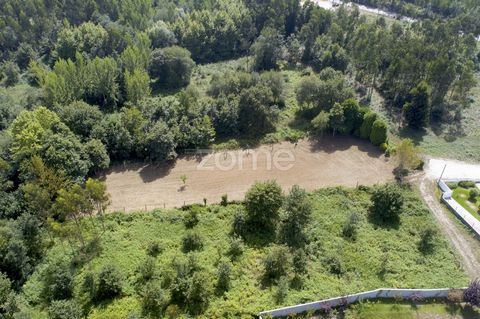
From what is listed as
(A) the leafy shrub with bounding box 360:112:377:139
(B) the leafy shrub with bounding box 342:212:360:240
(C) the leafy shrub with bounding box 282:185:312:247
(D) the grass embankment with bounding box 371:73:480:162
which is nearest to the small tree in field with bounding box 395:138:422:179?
(A) the leafy shrub with bounding box 360:112:377:139

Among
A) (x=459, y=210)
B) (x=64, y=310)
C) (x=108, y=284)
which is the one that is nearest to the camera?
(x=64, y=310)

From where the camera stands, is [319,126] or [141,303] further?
[319,126]

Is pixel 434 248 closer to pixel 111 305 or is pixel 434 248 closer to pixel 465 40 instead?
pixel 111 305

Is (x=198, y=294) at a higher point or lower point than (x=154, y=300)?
higher

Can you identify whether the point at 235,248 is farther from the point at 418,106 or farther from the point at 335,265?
the point at 418,106

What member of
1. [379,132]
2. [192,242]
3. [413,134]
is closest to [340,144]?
[379,132]

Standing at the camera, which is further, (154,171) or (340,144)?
(340,144)

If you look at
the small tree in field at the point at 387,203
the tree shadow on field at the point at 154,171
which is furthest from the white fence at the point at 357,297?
the tree shadow on field at the point at 154,171

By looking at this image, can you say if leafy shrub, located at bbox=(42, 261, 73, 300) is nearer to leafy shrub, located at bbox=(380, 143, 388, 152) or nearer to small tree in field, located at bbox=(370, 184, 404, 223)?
small tree in field, located at bbox=(370, 184, 404, 223)

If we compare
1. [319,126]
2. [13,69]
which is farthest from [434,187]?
[13,69]
